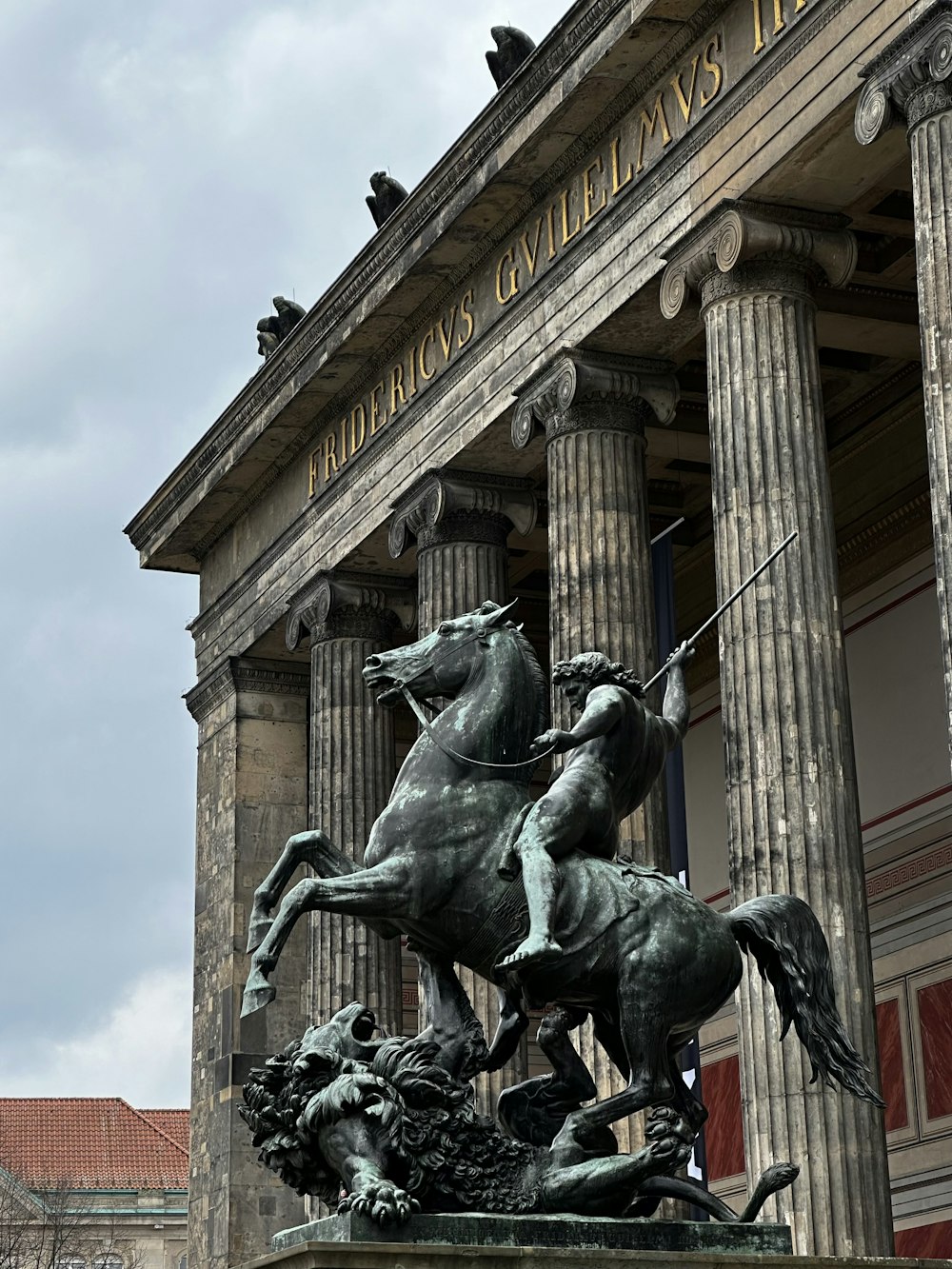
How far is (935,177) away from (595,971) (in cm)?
924

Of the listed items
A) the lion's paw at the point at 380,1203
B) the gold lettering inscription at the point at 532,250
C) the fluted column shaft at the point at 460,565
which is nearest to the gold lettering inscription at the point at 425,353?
the fluted column shaft at the point at 460,565

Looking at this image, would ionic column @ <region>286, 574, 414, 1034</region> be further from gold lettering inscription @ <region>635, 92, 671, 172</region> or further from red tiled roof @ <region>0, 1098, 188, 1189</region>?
red tiled roof @ <region>0, 1098, 188, 1189</region>

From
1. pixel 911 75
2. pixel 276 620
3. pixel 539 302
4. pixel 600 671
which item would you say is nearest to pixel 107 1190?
pixel 276 620

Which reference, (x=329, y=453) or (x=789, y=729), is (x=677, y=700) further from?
(x=329, y=453)

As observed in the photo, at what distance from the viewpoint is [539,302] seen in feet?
77.9

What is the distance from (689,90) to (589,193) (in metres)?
2.09

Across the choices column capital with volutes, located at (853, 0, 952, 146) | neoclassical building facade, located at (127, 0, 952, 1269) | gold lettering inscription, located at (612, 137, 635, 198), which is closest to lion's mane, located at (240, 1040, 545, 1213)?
neoclassical building facade, located at (127, 0, 952, 1269)

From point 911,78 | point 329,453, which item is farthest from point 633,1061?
point 329,453

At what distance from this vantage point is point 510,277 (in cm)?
2456

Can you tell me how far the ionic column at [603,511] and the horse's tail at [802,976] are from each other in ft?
35.2

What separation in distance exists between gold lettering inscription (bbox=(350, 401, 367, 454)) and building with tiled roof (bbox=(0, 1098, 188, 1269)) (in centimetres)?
3092

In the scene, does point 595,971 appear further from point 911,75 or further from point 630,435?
point 630,435

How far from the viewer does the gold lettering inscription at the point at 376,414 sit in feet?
90.8

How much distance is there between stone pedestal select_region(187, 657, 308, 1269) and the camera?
1191 inches
